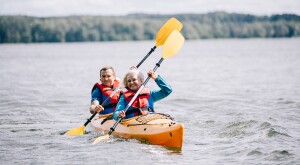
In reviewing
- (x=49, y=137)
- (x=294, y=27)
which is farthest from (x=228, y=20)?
(x=49, y=137)

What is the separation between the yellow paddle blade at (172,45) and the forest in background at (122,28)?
94.0 metres

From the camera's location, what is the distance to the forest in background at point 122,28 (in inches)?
4109

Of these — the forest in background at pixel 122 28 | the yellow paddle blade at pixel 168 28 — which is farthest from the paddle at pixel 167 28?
the forest in background at pixel 122 28

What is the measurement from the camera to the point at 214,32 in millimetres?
137375

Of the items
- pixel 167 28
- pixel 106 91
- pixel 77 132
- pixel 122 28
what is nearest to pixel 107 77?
pixel 106 91

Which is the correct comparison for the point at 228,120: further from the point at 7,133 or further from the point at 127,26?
the point at 127,26

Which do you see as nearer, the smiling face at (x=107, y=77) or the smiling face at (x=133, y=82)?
the smiling face at (x=133, y=82)

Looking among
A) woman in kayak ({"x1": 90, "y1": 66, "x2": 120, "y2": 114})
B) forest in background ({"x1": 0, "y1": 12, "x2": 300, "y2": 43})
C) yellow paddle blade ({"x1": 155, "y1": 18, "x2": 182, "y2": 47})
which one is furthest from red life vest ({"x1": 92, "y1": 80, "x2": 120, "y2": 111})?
forest in background ({"x1": 0, "y1": 12, "x2": 300, "y2": 43})

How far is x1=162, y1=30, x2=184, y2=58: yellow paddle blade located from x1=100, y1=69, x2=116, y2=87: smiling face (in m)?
1.20

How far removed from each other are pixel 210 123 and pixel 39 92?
990 centimetres

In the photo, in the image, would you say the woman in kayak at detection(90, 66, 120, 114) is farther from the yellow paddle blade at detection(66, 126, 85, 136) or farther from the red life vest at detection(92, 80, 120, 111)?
the yellow paddle blade at detection(66, 126, 85, 136)

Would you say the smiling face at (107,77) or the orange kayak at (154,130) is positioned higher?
the smiling face at (107,77)

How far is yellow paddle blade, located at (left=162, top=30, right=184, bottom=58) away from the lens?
1022 centimetres

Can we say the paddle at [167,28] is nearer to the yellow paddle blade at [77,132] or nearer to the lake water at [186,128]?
the lake water at [186,128]
